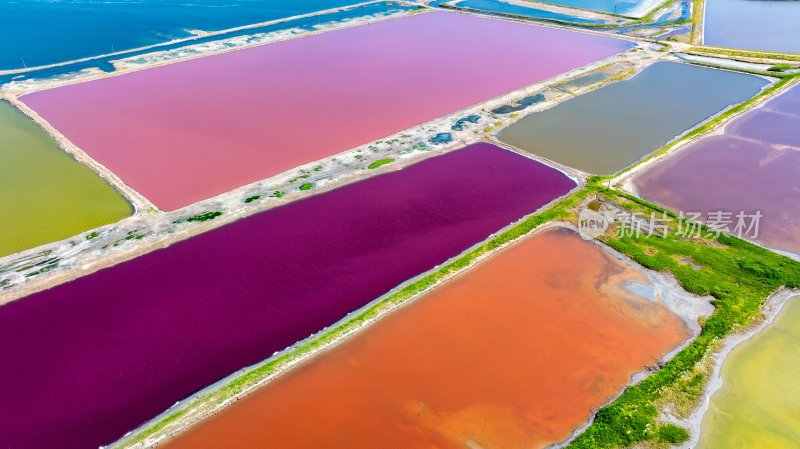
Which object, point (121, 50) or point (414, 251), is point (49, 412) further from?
point (121, 50)

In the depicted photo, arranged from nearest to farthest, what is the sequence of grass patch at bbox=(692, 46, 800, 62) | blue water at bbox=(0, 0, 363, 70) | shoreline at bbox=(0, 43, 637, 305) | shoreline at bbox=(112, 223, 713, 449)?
shoreline at bbox=(112, 223, 713, 449), shoreline at bbox=(0, 43, 637, 305), grass patch at bbox=(692, 46, 800, 62), blue water at bbox=(0, 0, 363, 70)

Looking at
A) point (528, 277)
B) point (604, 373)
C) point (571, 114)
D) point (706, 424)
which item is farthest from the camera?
point (571, 114)

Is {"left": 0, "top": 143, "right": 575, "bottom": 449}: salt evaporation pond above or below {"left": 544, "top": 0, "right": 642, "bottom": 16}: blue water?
below

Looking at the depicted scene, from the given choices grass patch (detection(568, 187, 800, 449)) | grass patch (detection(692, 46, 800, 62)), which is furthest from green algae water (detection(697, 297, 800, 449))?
grass patch (detection(692, 46, 800, 62))

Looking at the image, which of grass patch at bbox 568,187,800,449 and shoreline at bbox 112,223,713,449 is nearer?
grass patch at bbox 568,187,800,449

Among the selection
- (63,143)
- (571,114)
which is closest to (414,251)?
(571,114)

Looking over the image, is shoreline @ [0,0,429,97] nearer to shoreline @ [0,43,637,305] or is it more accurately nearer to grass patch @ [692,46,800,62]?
shoreline @ [0,43,637,305]
